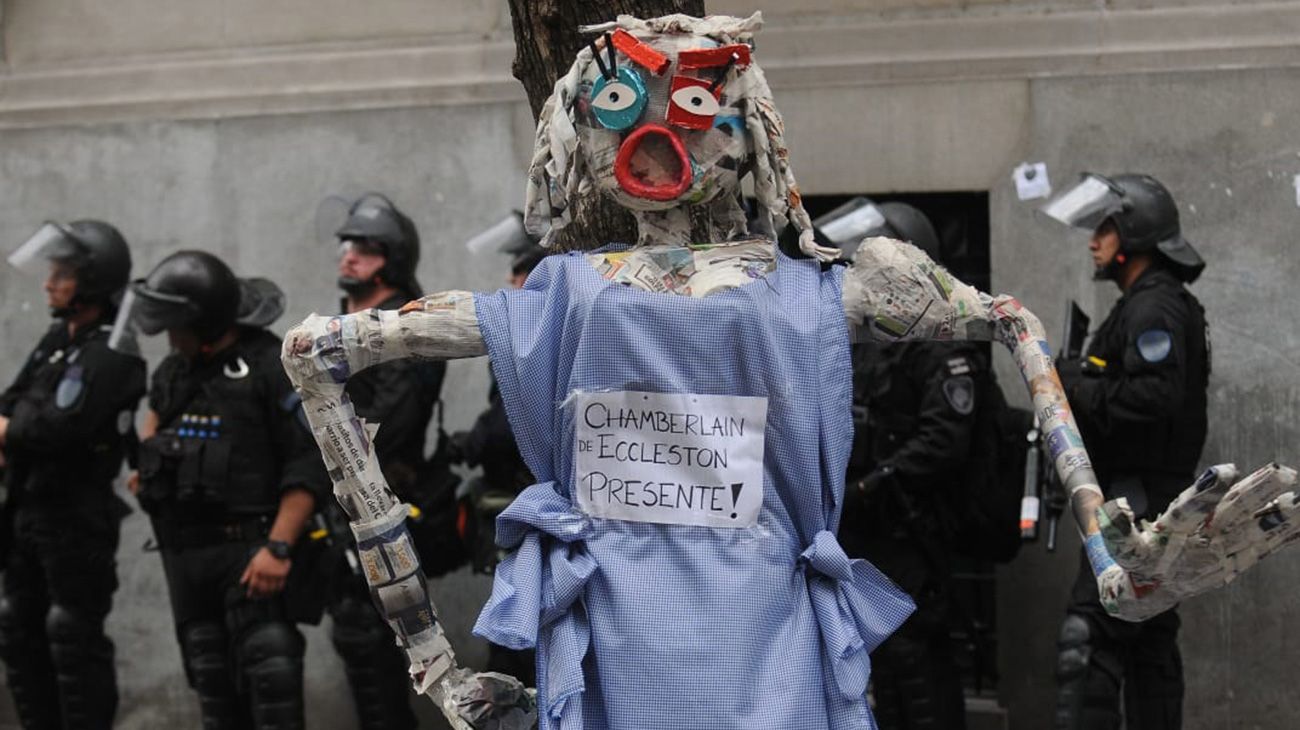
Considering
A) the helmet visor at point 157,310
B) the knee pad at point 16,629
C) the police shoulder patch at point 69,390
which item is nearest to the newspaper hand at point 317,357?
the helmet visor at point 157,310

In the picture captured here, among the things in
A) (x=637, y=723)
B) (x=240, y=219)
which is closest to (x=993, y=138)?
(x=240, y=219)

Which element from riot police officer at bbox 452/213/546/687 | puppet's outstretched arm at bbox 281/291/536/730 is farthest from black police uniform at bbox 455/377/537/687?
puppet's outstretched arm at bbox 281/291/536/730

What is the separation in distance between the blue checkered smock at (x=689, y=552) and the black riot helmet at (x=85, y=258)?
4.59 metres

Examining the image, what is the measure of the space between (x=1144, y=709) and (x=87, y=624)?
401 centimetres

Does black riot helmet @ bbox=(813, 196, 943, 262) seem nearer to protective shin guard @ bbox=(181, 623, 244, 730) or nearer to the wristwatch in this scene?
the wristwatch

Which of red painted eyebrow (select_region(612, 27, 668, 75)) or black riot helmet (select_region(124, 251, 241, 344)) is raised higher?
red painted eyebrow (select_region(612, 27, 668, 75))

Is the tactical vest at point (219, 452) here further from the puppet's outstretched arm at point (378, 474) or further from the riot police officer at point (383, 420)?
the puppet's outstretched arm at point (378, 474)

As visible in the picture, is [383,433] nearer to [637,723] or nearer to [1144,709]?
[1144,709]

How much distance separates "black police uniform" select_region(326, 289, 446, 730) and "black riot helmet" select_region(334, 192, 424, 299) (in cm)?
8

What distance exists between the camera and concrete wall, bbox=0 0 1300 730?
720 centimetres

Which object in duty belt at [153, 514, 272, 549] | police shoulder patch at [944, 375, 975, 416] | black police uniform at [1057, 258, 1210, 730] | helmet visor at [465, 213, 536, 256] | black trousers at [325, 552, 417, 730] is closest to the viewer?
black police uniform at [1057, 258, 1210, 730]

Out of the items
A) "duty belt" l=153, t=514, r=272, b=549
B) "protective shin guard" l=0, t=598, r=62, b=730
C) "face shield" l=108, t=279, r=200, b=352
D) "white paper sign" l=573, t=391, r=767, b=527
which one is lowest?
"protective shin guard" l=0, t=598, r=62, b=730

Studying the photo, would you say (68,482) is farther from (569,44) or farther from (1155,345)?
(1155,345)

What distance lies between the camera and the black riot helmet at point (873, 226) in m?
6.86
